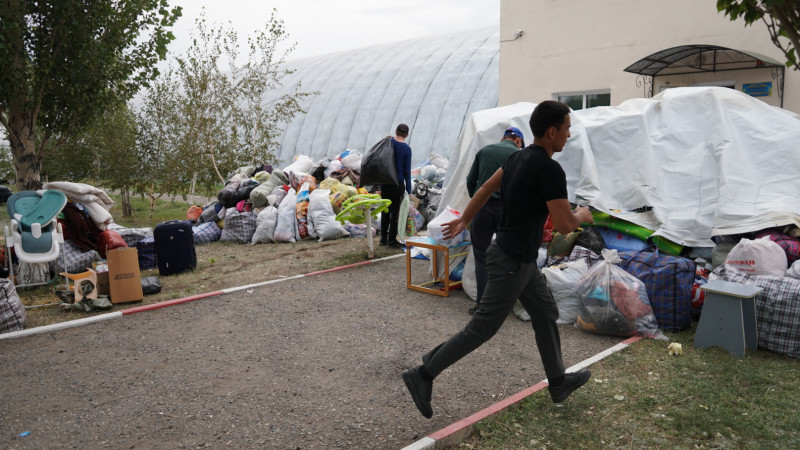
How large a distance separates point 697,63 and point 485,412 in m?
9.22

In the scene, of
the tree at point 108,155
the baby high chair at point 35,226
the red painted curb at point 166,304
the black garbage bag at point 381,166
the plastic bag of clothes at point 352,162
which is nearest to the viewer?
the red painted curb at point 166,304

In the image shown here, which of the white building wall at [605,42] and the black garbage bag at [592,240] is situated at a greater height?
the white building wall at [605,42]

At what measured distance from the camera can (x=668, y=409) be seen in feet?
12.2

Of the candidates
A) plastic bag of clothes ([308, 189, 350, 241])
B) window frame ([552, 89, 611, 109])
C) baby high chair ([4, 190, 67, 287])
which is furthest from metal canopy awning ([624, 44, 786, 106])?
baby high chair ([4, 190, 67, 287])

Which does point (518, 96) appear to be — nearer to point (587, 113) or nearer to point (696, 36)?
point (696, 36)

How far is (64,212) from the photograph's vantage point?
7938 mm

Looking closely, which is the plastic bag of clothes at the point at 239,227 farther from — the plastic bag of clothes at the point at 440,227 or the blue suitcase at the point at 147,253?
the plastic bag of clothes at the point at 440,227

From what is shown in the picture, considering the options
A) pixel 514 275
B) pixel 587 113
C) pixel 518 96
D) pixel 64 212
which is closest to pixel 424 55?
pixel 518 96

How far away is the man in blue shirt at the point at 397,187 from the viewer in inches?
349

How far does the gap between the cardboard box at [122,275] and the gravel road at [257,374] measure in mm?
656

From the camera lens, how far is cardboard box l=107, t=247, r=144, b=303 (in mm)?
6691

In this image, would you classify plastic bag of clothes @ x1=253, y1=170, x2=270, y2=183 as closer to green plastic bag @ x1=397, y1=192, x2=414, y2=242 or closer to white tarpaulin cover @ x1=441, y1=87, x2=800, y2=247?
green plastic bag @ x1=397, y1=192, x2=414, y2=242

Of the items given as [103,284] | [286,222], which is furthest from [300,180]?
[103,284]

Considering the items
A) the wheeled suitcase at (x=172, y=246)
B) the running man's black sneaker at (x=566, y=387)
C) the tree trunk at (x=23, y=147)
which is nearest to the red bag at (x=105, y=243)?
the wheeled suitcase at (x=172, y=246)
